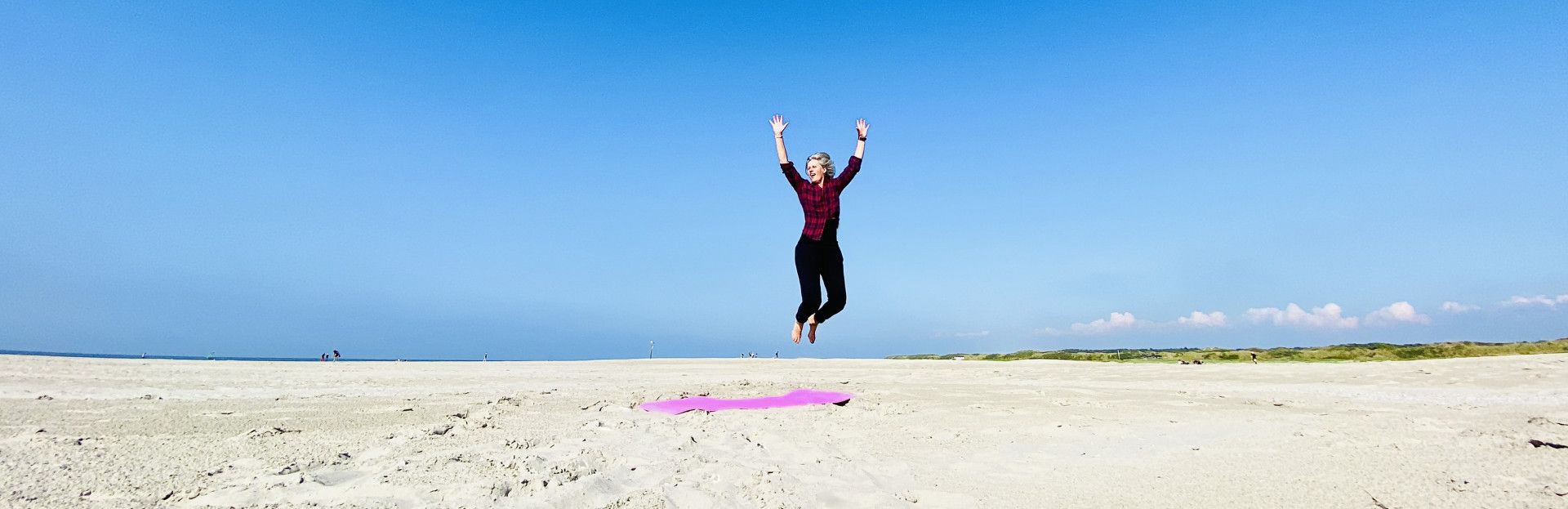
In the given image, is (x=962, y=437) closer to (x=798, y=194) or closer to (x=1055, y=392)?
(x=798, y=194)

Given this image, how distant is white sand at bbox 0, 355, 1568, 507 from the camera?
3529mm

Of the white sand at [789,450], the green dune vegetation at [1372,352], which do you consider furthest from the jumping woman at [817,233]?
the green dune vegetation at [1372,352]

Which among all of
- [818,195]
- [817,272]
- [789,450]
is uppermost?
[818,195]

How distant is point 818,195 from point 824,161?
352 millimetres

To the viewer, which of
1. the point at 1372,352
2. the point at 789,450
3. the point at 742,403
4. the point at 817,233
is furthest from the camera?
the point at 1372,352

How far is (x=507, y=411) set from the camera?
6.84 m

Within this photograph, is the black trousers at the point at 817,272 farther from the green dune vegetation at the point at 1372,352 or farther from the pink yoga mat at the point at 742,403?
the green dune vegetation at the point at 1372,352

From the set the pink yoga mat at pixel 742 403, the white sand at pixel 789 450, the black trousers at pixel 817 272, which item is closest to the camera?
the white sand at pixel 789 450

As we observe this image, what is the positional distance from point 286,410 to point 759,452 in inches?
211

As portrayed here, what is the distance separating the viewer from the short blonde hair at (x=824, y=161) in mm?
5953

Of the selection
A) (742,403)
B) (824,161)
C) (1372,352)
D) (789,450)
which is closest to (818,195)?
(824,161)

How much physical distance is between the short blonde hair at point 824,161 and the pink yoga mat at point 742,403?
2936mm

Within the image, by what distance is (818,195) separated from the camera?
588 centimetres

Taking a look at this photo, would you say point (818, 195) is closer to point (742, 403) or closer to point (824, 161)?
point (824, 161)
